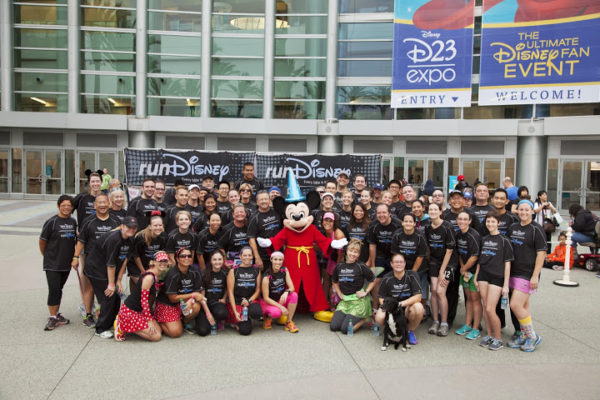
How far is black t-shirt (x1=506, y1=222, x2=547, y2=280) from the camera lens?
568 cm

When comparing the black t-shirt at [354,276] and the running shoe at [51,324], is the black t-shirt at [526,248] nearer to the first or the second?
the black t-shirt at [354,276]

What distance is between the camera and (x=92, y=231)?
627 centimetres

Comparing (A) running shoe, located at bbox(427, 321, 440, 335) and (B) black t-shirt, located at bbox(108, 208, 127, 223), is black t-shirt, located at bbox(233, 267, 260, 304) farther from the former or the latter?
(A) running shoe, located at bbox(427, 321, 440, 335)

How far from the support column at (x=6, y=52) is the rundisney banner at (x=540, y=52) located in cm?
2313

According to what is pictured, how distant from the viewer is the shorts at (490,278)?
18.7 feet

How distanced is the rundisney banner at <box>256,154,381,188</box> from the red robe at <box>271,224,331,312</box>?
16.7 feet

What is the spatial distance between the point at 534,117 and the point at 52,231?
21.7 m

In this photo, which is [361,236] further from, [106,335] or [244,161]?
[244,161]

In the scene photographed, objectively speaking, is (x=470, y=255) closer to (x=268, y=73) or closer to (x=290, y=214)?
(x=290, y=214)

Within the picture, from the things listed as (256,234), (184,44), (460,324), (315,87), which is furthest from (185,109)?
(460,324)

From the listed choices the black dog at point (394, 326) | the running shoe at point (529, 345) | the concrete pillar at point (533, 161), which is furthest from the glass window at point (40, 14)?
the running shoe at point (529, 345)

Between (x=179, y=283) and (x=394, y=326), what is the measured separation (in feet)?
9.10

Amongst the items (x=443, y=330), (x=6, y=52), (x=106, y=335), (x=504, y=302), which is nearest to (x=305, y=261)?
(x=443, y=330)

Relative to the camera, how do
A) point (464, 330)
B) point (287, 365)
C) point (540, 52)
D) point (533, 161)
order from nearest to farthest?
point (287, 365) < point (464, 330) < point (540, 52) < point (533, 161)
